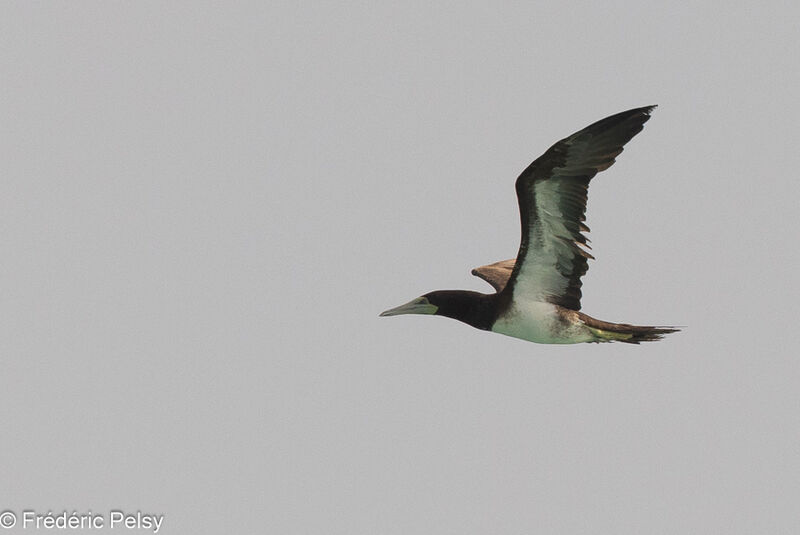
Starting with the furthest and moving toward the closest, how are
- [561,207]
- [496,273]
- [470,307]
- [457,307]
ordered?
1. [496,273]
2. [457,307]
3. [470,307]
4. [561,207]

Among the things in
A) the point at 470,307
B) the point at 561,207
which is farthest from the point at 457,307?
the point at 561,207

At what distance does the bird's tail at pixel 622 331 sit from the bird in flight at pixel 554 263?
13 mm

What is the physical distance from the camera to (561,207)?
1359 centimetres

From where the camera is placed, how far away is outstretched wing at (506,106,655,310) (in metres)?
13.0

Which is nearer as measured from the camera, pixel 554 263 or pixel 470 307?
Result: pixel 554 263

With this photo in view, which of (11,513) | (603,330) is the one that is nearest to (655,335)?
(603,330)

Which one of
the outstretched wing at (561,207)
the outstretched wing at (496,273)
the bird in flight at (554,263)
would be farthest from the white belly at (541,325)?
the outstretched wing at (496,273)

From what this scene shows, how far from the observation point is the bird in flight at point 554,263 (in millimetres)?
13055

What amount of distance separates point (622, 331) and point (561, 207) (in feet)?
6.44

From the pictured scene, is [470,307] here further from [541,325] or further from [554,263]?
[554,263]

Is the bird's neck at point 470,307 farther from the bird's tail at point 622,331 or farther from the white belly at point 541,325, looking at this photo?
the bird's tail at point 622,331

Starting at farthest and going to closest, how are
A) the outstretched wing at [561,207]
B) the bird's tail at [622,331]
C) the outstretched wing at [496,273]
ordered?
the outstretched wing at [496,273]
the bird's tail at [622,331]
the outstretched wing at [561,207]

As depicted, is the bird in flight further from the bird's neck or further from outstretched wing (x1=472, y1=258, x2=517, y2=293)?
outstretched wing (x1=472, y1=258, x2=517, y2=293)

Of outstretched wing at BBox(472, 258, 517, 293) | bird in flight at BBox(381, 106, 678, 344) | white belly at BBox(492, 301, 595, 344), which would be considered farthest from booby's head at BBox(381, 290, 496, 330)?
outstretched wing at BBox(472, 258, 517, 293)
